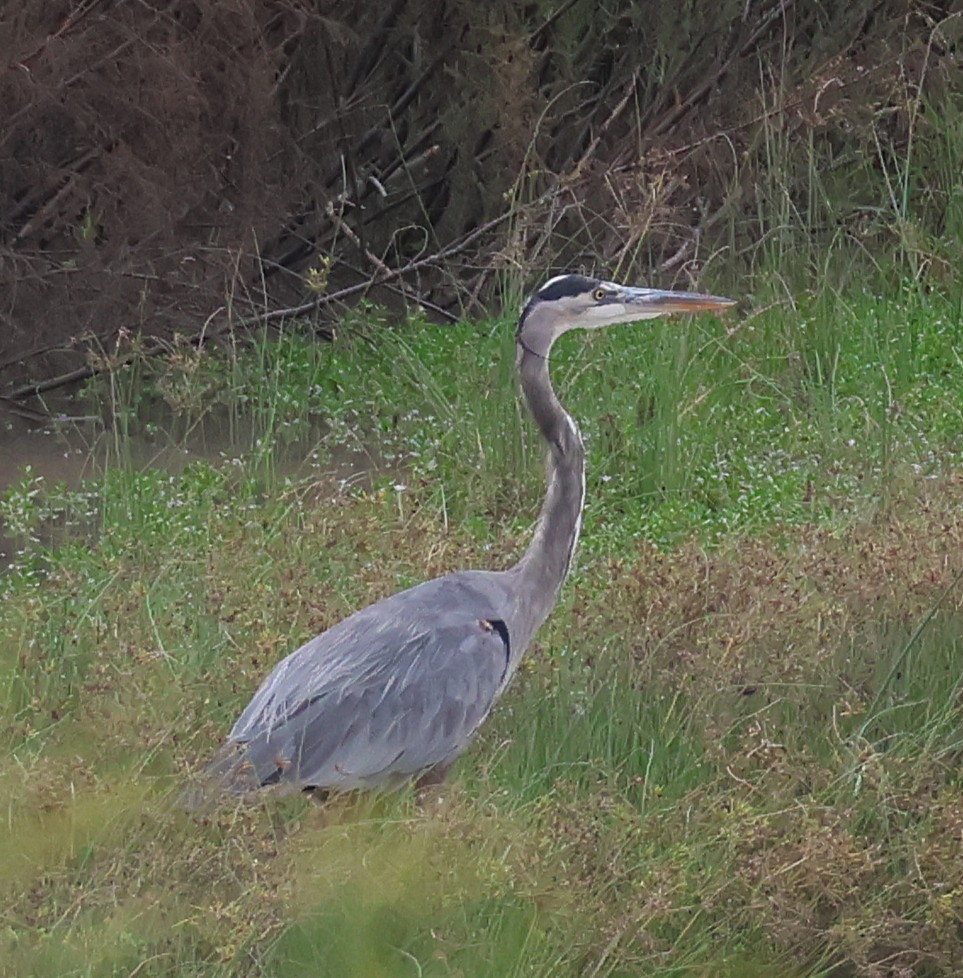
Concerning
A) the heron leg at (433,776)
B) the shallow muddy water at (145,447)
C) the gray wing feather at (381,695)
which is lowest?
the shallow muddy water at (145,447)

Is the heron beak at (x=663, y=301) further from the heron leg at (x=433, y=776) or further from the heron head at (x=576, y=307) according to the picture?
the heron leg at (x=433, y=776)

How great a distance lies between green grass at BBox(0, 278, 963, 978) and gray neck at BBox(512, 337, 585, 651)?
13 centimetres

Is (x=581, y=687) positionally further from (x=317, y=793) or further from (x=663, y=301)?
(x=663, y=301)

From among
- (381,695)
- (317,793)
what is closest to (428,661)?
(381,695)

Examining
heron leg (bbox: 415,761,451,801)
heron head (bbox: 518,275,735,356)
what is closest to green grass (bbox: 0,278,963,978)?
heron leg (bbox: 415,761,451,801)

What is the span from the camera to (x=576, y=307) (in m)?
3.63

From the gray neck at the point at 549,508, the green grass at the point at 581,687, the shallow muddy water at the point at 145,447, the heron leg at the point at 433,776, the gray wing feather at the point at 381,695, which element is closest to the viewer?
the green grass at the point at 581,687

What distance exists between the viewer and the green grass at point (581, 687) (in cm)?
263

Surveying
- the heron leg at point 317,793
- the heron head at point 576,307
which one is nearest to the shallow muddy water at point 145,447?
the heron head at point 576,307

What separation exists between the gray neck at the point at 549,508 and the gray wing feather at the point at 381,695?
0.44 ft

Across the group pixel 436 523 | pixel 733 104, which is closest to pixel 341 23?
pixel 733 104

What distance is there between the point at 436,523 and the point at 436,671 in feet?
3.61

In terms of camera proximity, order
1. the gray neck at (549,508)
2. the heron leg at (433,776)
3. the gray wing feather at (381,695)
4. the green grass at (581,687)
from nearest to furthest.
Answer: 1. the green grass at (581,687)
2. the gray wing feather at (381,695)
3. the heron leg at (433,776)
4. the gray neck at (549,508)

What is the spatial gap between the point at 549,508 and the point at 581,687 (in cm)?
35
